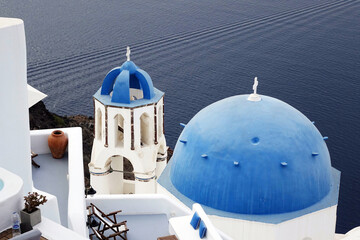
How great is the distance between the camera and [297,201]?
17.2 metres

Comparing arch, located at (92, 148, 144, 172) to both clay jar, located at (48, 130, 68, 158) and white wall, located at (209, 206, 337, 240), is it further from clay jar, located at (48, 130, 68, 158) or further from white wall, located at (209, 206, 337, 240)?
clay jar, located at (48, 130, 68, 158)

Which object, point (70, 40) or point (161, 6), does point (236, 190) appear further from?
point (161, 6)

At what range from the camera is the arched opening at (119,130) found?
A: 73.3 ft

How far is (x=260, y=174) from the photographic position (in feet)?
55.5

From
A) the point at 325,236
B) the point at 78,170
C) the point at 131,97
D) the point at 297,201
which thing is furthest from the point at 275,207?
the point at 131,97

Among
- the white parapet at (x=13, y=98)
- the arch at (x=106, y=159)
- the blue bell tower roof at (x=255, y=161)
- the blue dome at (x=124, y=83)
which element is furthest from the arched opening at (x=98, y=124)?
the white parapet at (x=13, y=98)

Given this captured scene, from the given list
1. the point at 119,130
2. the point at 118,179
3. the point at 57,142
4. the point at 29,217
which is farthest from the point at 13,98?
the point at 118,179

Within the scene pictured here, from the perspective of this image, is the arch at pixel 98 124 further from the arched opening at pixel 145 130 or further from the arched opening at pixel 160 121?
→ the arched opening at pixel 160 121

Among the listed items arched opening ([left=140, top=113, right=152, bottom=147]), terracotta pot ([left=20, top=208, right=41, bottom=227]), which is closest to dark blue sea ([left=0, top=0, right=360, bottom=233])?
arched opening ([left=140, top=113, right=152, bottom=147])

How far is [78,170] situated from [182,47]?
122ft

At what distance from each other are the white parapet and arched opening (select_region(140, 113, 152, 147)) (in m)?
12.0

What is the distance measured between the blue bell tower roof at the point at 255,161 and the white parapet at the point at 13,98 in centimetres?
780

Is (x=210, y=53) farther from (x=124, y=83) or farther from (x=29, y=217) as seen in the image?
(x=29, y=217)

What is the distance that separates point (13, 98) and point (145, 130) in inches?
523
